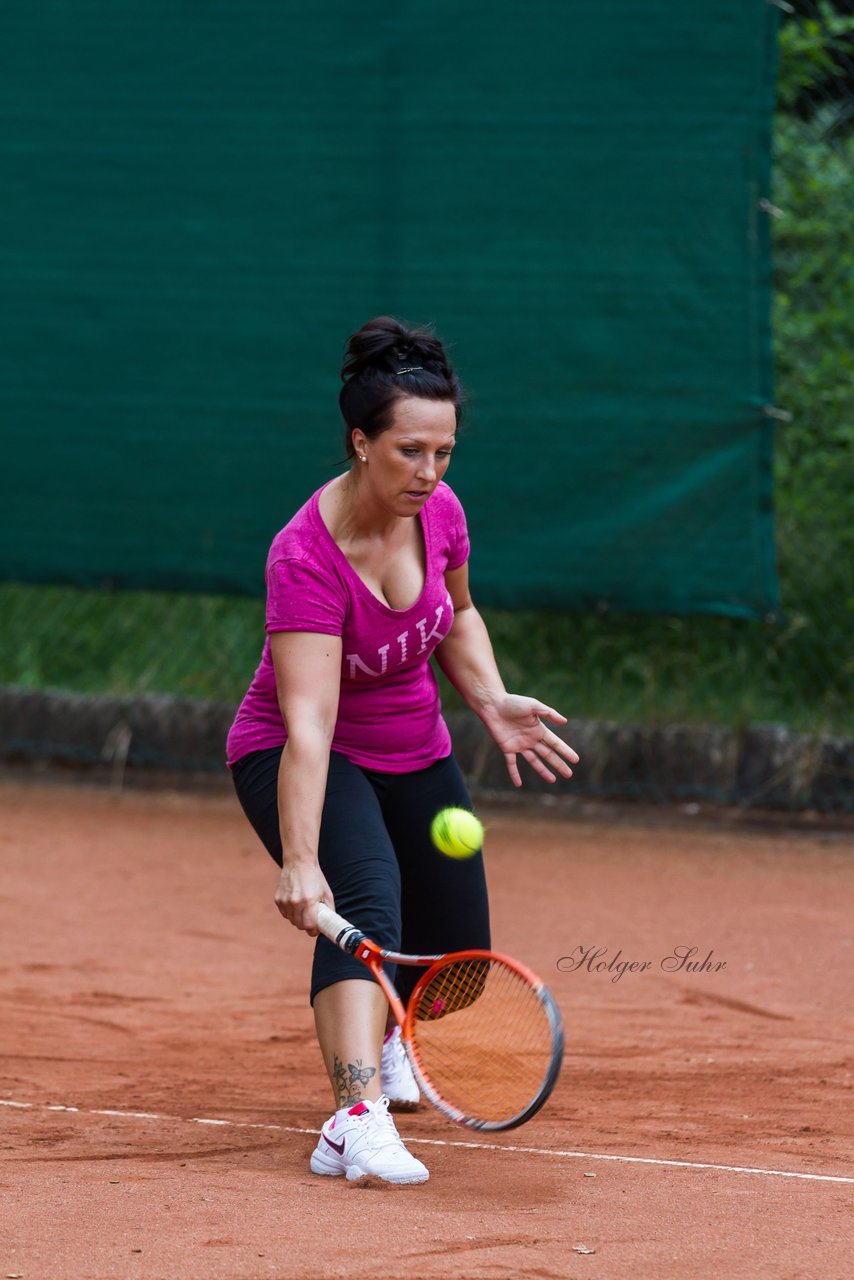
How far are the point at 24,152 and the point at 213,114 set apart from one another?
2.37 feet

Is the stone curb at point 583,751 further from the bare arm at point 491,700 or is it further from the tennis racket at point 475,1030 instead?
the bare arm at point 491,700

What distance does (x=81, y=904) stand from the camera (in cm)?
549

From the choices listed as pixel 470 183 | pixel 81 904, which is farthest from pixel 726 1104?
pixel 470 183

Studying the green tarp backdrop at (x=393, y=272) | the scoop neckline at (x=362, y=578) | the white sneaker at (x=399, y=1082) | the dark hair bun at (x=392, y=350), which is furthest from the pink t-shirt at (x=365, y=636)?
the green tarp backdrop at (x=393, y=272)

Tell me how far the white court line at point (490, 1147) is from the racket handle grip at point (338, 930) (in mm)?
492

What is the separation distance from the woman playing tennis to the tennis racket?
0.08 meters

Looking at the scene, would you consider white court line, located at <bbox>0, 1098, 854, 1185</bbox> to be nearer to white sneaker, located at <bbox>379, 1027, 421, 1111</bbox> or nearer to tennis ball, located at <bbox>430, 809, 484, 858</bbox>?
white sneaker, located at <bbox>379, 1027, 421, 1111</bbox>

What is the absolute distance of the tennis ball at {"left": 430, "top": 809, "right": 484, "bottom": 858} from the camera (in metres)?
3.46

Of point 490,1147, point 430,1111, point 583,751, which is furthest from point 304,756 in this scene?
point 583,751

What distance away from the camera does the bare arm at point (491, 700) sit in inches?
137

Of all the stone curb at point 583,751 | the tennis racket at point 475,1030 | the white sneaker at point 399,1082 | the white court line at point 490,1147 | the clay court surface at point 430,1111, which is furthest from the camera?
the stone curb at point 583,751

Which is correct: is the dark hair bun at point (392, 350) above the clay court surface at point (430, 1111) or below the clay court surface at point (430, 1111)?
above

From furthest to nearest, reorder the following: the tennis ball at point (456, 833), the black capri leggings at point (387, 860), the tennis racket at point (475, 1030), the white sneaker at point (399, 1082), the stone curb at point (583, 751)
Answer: the stone curb at point (583, 751) < the white sneaker at point (399, 1082) < the tennis ball at point (456, 833) < the black capri leggings at point (387, 860) < the tennis racket at point (475, 1030)

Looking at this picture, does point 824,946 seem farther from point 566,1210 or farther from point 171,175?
point 171,175
